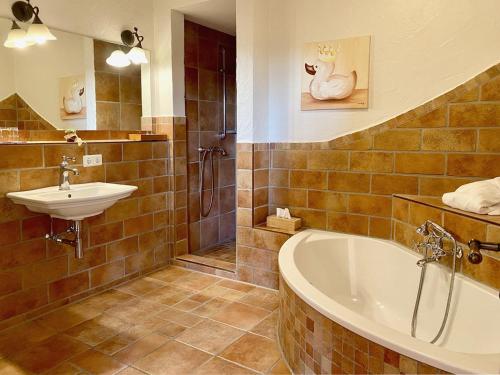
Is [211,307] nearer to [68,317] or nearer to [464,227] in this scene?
[68,317]

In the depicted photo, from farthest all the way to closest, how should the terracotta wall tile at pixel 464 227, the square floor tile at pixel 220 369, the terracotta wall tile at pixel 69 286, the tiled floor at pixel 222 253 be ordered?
the tiled floor at pixel 222 253 → the terracotta wall tile at pixel 69 286 → the square floor tile at pixel 220 369 → the terracotta wall tile at pixel 464 227

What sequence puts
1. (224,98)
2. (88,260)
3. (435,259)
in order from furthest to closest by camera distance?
1. (224,98)
2. (88,260)
3. (435,259)

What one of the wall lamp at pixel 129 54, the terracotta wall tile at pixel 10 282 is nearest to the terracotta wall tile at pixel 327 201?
the wall lamp at pixel 129 54

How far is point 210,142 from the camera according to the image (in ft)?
13.9

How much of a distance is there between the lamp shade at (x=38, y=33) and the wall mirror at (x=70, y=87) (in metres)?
0.05

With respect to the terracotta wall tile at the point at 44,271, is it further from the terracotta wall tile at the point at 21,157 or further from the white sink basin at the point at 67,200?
the terracotta wall tile at the point at 21,157

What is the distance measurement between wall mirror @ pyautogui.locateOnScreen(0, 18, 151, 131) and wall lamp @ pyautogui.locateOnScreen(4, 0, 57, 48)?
0.03 meters

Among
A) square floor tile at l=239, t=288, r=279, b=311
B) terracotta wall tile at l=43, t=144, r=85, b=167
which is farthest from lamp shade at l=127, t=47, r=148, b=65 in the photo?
square floor tile at l=239, t=288, r=279, b=311

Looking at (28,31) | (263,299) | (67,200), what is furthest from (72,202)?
(263,299)

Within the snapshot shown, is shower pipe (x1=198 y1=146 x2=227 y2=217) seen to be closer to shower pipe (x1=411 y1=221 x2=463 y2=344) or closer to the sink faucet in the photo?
the sink faucet

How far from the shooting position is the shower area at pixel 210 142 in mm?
3963

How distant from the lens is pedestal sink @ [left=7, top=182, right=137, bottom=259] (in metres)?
2.41

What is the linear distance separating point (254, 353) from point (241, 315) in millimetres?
498

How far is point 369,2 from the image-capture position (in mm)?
2887
